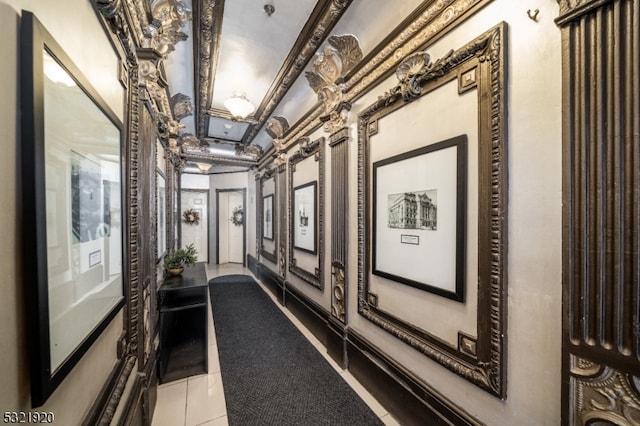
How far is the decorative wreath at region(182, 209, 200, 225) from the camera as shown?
7.36 metres

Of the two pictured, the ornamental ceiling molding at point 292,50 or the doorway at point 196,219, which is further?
the doorway at point 196,219

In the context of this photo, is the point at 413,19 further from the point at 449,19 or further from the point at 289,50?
the point at 289,50

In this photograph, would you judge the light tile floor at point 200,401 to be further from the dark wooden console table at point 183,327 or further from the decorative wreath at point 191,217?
the decorative wreath at point 191,217

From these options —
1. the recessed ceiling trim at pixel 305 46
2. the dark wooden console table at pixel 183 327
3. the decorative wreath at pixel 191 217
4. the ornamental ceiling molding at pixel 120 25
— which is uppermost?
the recessed ceiling trim at pixel 305 46

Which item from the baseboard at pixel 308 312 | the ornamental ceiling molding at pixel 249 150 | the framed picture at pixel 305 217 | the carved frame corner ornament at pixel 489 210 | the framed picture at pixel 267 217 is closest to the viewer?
the carved frame corner ornament at pixel 489 210

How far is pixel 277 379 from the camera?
2.30m

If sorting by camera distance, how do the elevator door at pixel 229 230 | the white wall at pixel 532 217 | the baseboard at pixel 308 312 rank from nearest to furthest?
the white wall at pixel 532 217, the baseboard at pixel 308 312, the elevator door at pixel 229 230

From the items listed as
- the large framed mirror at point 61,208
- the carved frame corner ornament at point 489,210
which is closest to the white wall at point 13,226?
the large framed mirror at point 61,208

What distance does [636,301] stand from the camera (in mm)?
888

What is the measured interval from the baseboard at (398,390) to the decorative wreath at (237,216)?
5829 mm

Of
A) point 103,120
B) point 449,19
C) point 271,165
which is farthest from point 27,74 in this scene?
point 271,165

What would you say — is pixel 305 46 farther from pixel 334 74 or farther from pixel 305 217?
pixel 305 217

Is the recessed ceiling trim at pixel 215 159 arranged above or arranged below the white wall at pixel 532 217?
above

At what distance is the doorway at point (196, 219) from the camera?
7379 mm
